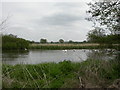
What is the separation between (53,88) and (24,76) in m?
1.39

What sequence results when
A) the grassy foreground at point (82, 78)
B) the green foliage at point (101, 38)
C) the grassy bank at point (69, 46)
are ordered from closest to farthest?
the grassy foreground at point (82, 78)
the green foliage at point (101, 38)
the grassy bank at point (69, 46)

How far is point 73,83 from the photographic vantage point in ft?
15.6

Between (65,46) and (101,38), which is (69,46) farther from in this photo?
(101,38)

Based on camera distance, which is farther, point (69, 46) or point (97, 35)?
point (69, 46)

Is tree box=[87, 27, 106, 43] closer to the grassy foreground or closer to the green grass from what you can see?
the green grass

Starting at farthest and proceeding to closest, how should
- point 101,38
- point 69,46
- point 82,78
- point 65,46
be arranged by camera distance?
1. point 65,46
2. point 69,46
3. point 101,38
4. point 82,78

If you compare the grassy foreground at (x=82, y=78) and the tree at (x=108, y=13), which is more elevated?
the tree at (x=108, y=13)

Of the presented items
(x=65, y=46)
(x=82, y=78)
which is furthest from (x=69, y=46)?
(x=82, y=78)

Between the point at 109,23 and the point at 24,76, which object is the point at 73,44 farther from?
the point at 24,76

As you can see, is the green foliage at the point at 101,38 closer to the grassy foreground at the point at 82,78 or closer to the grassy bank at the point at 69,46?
the grassy bank at the point at 69,46

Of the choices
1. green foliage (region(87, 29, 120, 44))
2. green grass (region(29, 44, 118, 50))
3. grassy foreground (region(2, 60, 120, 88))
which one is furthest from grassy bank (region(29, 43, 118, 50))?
grassy foreground (region(2, 60, 120, 88))

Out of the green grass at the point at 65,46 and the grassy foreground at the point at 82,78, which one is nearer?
the grassy foreground at the point at 82,78

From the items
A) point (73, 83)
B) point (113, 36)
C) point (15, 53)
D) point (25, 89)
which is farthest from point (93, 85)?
point (15, 53)

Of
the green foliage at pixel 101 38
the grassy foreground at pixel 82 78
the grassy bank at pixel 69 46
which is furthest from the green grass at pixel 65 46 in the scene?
the grassy foreground at pixel 82 78
